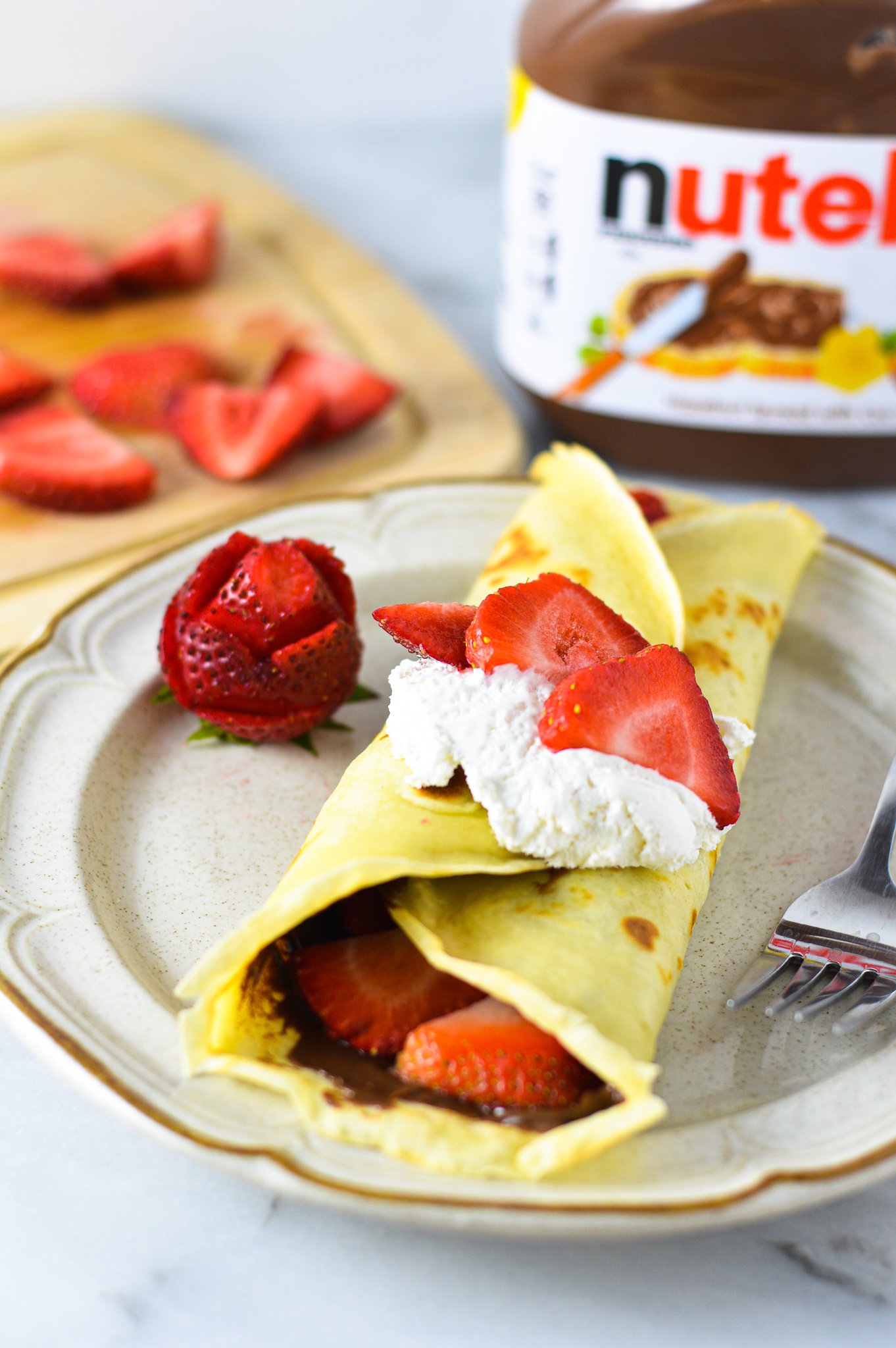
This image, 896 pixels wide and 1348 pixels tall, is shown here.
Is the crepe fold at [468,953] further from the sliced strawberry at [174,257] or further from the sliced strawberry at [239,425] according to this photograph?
the sliced strawberry at [174,257]

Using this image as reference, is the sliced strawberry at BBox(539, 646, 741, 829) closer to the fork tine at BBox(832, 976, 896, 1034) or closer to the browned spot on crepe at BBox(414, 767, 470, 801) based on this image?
the browned spot on crepe at BBox(414, 767, 470, 801)

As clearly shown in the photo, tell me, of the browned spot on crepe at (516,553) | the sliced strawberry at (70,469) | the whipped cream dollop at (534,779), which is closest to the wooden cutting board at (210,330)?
the sliced strawberry at (70,469)

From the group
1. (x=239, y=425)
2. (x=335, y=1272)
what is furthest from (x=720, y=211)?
(x=335, y=1272)

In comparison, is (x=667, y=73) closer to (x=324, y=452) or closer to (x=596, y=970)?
(x=324, y=452)

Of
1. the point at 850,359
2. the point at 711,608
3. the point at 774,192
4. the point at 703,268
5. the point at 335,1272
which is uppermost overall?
the point at 774,192

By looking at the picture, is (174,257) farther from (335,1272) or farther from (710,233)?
(335,1272)
